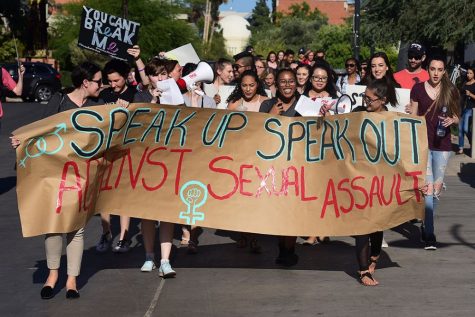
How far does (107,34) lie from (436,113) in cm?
352

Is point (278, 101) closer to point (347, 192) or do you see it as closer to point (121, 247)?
point (347, 192)

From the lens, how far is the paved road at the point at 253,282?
24.8ft

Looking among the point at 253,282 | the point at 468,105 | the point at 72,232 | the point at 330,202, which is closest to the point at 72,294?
the point at 72,232

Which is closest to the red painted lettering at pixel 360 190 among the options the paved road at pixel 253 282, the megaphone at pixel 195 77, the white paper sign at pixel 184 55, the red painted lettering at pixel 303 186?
the red painted lettering at pixel 303 186

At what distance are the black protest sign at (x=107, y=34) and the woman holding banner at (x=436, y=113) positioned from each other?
2920mm

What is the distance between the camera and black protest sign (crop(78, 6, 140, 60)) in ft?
35.4

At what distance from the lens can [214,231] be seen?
1141 centimetres

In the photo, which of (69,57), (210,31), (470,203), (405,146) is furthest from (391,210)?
(210,31)

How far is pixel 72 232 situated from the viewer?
7879 mm

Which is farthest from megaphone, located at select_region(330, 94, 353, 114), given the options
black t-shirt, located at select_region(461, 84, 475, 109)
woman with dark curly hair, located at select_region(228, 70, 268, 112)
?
black t-shirt, located at select_region(461, 84, 475, 109)

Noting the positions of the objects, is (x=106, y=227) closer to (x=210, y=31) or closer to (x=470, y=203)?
(x=470, y=203)

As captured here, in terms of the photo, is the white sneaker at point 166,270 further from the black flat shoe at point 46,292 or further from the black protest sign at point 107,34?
the black protest sign at point 107,34

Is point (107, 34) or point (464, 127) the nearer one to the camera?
point (107, 34)

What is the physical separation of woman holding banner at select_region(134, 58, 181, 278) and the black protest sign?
0.94 m
